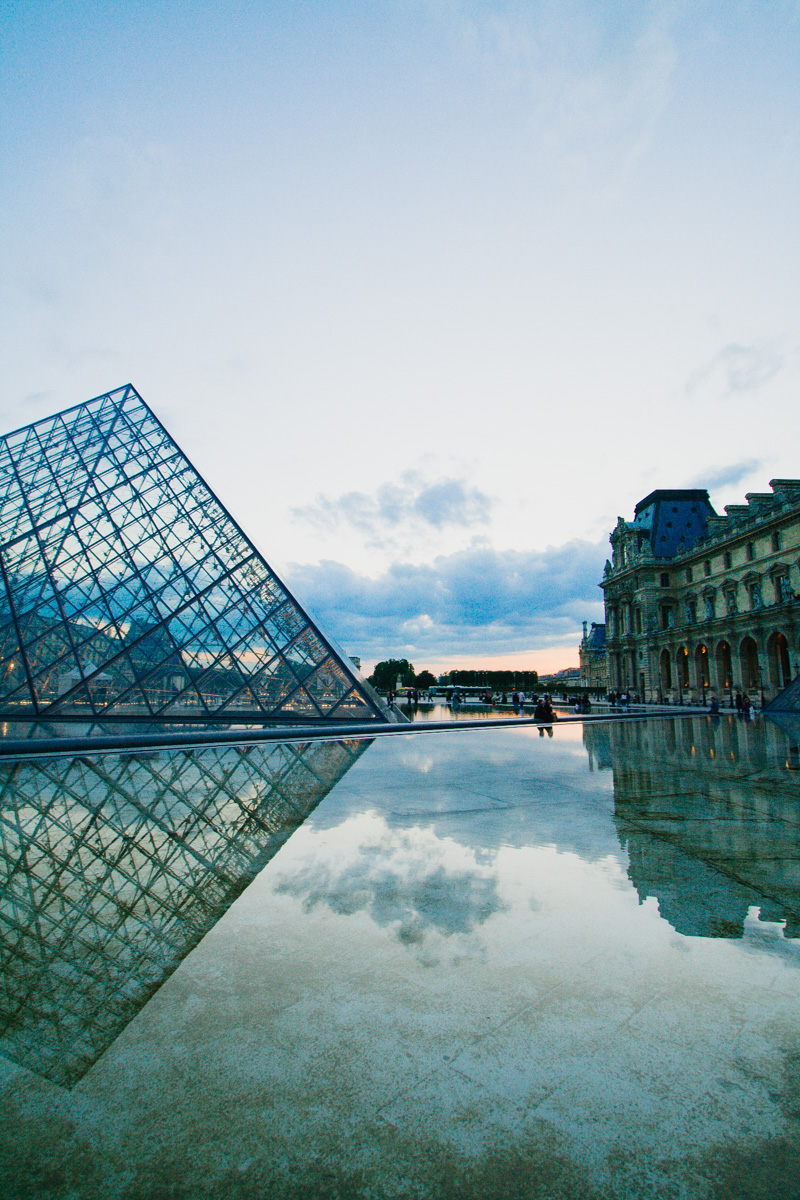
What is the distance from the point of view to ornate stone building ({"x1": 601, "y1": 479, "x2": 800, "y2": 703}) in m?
44.0

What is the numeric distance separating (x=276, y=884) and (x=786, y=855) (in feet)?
13.6

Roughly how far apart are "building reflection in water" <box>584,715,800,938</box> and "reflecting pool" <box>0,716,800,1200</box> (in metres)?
0.04

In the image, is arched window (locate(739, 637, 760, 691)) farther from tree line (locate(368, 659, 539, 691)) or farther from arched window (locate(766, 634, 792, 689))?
tree line (locate(368, 659, 539, 691))

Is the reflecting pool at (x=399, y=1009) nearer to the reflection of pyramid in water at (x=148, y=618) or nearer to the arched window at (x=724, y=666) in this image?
the reflection of pyramid in water at (x=148, y=618)

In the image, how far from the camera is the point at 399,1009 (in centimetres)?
266

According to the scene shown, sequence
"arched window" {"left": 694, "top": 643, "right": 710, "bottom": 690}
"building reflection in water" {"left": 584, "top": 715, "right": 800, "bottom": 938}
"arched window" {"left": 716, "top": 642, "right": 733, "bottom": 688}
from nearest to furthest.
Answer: "building reflection in water" {"left": 584, "top": 715, "right": 800, "bottom": 938} → "arched window" {"left": 716, "top": 642, "right": 733, "bottom": 688} → "arched window" {"left": 694, "top": 643, "right": 710, "bottom": 690}

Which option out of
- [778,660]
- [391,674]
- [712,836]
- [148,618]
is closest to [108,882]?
[712,836]

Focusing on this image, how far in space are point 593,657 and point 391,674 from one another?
47.1m

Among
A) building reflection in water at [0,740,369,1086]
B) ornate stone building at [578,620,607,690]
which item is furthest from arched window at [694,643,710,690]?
ornate stone building at [578,620,607,690]

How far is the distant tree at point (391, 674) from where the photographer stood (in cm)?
13675

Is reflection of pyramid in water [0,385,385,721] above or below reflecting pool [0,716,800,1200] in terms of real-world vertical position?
above

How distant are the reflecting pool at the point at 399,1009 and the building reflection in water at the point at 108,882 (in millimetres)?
23

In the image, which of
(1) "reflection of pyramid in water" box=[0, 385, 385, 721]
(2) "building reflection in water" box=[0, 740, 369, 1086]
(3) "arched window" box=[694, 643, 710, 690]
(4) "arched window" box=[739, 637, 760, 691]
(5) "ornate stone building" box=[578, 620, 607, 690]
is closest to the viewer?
(2) "building reflection in water" box=[0, 740, 369, 1086]

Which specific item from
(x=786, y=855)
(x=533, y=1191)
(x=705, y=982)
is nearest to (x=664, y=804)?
(x=786, y=855)
